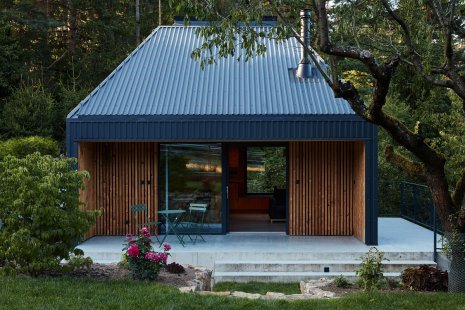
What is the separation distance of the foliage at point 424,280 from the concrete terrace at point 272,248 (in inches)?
108

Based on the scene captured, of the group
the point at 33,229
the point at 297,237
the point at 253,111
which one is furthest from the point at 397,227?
the point at 33,229

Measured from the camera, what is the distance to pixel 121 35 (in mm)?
29203

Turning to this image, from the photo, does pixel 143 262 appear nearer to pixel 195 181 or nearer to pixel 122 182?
pixel 195 181

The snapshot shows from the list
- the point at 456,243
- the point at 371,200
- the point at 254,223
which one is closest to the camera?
the point at 456,243

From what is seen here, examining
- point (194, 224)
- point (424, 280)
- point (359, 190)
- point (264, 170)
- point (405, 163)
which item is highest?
point (405, 163)

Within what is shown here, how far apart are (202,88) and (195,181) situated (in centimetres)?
206

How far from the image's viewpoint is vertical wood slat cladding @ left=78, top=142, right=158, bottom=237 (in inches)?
549

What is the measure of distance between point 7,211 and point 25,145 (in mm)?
9293

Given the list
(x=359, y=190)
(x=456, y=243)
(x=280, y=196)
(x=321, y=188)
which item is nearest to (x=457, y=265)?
(x=456, y=243)

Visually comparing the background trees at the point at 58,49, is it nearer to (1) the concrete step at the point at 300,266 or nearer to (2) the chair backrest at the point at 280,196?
(2) the chair backrest at the point at 280,196

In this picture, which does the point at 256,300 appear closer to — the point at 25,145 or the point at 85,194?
the point at 85,194

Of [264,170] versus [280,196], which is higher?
[264,170]

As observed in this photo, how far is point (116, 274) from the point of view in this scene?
935 centimetres

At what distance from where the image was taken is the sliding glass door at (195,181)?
13891 mm
